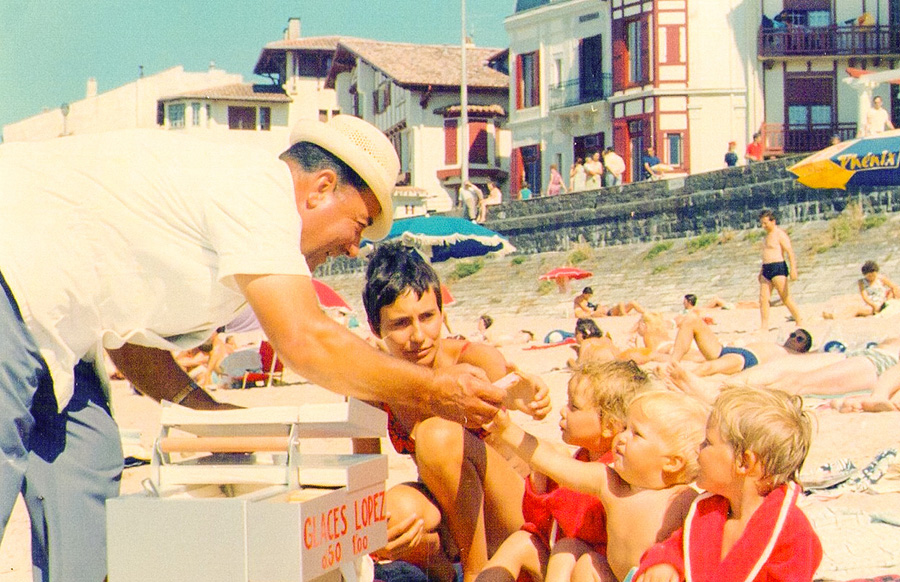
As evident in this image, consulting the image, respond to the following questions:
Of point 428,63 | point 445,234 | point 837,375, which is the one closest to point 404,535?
point 837,375

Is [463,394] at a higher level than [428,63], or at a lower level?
lower

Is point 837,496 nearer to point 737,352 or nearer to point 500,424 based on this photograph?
point 500,424

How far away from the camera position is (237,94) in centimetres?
5791

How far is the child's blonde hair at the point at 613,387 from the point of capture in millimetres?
3766

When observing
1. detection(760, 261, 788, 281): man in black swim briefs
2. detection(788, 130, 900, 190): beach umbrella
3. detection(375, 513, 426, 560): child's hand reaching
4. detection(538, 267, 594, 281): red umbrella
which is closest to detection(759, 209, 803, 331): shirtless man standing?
detection(760, 261, 788, 281): man in black swim briefs

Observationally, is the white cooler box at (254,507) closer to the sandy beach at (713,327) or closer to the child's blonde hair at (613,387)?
the child's blonde hair at (613,387)

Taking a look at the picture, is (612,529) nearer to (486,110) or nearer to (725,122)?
(725,122)

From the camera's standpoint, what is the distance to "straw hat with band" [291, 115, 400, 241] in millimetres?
3127

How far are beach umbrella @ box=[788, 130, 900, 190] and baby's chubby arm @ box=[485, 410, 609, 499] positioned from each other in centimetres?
1527

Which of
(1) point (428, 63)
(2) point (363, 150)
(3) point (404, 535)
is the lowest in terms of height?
(3) point (404, 535)

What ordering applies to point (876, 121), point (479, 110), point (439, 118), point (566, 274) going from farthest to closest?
point (439, 118) < point (479, 110) < point (566, 274) < point (876, 121)

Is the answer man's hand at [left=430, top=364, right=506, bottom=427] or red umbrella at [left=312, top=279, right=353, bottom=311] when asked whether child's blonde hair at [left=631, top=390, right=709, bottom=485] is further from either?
red umbrella at [left=312, top=279, right=353, bottom=311]

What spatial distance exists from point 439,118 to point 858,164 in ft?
97.8

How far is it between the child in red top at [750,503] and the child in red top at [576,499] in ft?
1.70
